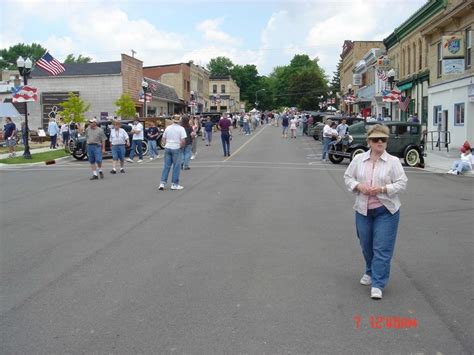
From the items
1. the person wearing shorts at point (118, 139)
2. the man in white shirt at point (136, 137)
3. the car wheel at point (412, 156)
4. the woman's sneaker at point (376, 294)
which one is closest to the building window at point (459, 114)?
the car wheel at point (412, 156)

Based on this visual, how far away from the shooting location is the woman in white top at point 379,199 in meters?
5.51

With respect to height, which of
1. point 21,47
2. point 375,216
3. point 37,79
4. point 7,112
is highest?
point 21,47

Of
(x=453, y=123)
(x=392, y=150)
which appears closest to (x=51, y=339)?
(x=392, y=150)

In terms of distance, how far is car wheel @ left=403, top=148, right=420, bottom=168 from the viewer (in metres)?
21.0

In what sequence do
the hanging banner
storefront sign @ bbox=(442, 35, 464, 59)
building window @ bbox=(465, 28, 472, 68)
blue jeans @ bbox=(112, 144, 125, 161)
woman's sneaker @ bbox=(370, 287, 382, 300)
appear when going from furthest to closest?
building window @ bbox=(465, 28, 472, 68) → storefront sign @ bbox=(442, 35, 464, 59) → the hanging banner → blue jeans @ bbox=(112, 144, 125, 161) → woman's sneaker @ bbox=(370, 287, 382, 300)

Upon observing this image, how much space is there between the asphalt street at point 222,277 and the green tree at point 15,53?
3934 inches

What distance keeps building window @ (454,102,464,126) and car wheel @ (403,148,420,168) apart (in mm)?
→ 7938

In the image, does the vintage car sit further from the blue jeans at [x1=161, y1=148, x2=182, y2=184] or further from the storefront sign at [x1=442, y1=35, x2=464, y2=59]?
the blue jeans at [x1=161, y1=148, x2=182, y2=184]

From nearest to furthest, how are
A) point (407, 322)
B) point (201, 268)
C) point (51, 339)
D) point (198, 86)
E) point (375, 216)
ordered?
point (51, 339) → point (407, 322) → point (375, 216) → point (201, 268) → point (198, 86)

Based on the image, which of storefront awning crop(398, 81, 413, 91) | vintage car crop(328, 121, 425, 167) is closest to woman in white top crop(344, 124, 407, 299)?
vintage car crop(328, 121, 425, 167)

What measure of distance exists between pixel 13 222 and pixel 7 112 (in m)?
31.0

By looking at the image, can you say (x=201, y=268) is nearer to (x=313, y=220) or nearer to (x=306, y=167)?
(x=313, y=220)

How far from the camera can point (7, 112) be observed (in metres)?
38.1

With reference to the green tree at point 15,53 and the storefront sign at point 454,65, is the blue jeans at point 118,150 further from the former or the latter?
the green tree at point 15,53
